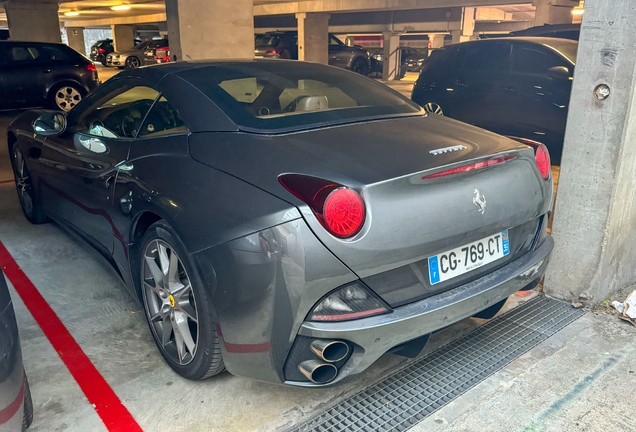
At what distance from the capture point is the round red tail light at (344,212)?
191 cm

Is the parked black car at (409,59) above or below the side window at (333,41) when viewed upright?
below

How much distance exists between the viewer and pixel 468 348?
2787 mm

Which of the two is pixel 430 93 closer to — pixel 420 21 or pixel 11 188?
pixel 11 188

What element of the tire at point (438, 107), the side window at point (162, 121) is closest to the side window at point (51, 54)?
the tire at point (438, 107)

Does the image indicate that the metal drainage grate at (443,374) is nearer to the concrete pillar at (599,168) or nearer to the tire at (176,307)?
the concrete pillar at (599,168)

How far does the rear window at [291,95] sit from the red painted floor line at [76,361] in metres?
1.33

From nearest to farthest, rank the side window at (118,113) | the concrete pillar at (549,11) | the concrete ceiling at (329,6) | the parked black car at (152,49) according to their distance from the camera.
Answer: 1. the side window at (118,113)
2. the concrete pillar at (549,11)
3. the concrete ceiling at (329,6)
4. the parked black car at (152,49)

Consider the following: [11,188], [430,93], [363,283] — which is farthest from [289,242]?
[430,93]

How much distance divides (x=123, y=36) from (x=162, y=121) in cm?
3981

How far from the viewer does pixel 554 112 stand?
6.30 metres

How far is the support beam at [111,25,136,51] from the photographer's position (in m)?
38.1

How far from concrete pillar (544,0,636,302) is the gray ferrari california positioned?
59cm

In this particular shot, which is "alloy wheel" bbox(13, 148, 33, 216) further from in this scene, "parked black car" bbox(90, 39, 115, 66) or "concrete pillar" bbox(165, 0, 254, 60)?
"parked black car" bbox(90, 39, 115, 66)

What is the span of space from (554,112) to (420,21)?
945 inches
